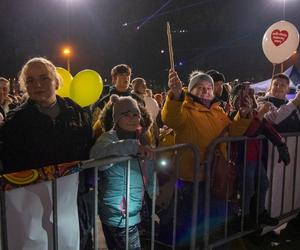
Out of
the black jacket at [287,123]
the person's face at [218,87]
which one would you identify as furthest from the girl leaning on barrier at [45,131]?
the person's face at [218,87]

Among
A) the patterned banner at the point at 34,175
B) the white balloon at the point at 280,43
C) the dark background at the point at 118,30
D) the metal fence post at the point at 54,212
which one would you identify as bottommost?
the metal fence post at the point at 54,212

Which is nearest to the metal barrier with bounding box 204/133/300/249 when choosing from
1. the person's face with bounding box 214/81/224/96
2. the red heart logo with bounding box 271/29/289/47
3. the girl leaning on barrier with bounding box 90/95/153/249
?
the girl leaning on barrier with bounding box 90/95/153/249

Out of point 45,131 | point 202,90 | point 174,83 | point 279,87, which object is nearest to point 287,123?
point 279,87

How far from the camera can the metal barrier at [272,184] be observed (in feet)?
13.1

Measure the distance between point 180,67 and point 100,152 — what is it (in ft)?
127

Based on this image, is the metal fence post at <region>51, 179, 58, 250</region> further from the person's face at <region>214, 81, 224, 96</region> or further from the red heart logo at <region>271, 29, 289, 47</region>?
the red heart logo at <region>271, 29, 289, 47</region>

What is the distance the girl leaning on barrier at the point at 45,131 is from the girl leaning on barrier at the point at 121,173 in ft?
0.59

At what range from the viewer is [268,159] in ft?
15.5

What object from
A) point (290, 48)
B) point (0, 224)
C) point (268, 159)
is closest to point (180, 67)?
point (290, 48)

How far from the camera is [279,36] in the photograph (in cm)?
970

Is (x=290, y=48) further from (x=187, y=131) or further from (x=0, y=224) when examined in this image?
(x=0, y=224)

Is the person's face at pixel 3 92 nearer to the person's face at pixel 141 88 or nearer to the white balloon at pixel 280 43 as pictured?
the person's face at pixel 141 88

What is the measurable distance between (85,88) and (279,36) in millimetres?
6382

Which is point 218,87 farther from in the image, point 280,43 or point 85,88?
point 280,43
